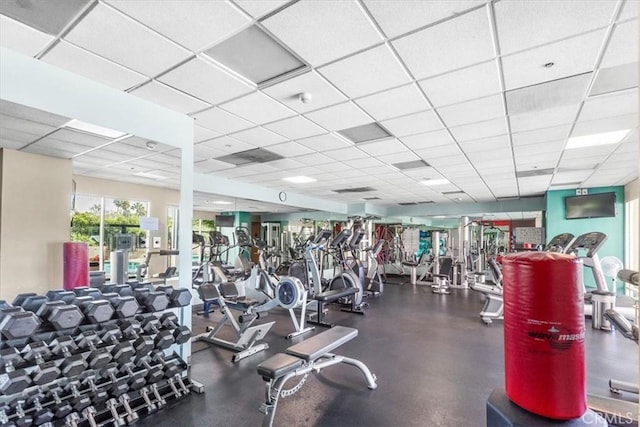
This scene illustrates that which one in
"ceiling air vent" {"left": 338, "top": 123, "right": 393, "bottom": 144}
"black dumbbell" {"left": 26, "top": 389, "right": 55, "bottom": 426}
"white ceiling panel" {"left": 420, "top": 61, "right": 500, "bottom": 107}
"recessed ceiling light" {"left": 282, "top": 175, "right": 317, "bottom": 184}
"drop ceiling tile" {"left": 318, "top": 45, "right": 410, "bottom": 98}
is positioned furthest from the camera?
"recessed ceiling light" {"left": 282, "top": 175, "right": 317, "bottom": 184}

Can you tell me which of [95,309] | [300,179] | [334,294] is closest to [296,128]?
[95,309]

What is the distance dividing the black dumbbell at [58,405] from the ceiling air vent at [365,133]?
3251 mm

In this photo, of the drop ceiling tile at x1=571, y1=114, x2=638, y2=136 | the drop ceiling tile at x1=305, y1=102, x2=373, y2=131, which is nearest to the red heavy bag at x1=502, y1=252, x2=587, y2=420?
the drop ceiling tile at x1=305, y1=102, x2=373, y2=131

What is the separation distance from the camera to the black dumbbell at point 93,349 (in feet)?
6.76

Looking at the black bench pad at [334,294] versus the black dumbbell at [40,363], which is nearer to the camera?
the black dumbbell at [40,363]

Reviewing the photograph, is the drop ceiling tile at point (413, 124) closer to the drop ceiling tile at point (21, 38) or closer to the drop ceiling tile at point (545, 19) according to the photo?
the drop ceiling tile at point (545, 19)

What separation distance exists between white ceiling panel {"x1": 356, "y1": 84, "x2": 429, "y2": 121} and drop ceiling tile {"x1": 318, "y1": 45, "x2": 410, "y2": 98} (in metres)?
0.12

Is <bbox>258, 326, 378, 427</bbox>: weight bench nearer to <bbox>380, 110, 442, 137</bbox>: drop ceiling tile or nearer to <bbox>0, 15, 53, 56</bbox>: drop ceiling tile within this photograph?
<bbox>380, 110, 442, 137</bbox>: drop ceiling tile

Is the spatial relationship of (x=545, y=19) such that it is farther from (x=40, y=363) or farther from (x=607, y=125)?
(x=40, y=363)

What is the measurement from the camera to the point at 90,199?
3.00 m

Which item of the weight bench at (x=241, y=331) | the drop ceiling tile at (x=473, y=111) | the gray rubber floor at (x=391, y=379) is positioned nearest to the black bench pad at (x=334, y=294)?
the gray rubber floor at (x=391, y=379)

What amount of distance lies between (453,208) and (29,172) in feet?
34.4

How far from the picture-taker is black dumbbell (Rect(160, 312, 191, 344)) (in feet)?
8.41

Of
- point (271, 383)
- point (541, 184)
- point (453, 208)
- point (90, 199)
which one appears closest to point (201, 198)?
point (90, 199)
